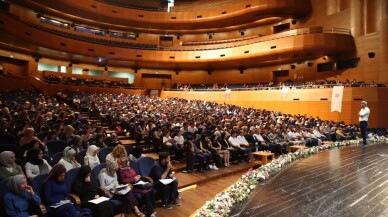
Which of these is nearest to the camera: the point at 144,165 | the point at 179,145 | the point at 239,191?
the point at 239,191

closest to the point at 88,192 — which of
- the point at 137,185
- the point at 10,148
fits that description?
the point at 137,185

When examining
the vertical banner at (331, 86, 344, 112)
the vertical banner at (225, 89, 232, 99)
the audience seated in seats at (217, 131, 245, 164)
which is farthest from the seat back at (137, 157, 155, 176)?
the vertical banner at (225, 89, 232, 99)

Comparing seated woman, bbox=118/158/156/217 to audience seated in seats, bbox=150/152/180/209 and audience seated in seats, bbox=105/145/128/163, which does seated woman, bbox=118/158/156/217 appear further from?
audience seated in seats, bbox=150/152/180/209

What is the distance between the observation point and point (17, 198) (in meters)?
2.57

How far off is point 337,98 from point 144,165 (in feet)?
37.9

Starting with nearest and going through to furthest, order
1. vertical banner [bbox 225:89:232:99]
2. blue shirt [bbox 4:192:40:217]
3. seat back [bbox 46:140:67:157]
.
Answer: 1. blue shirt [bbox 4:192:40:217]
2. seat back [bbox 46:140:67:157]
3. vertical banner [bbox 225:89:232:99]

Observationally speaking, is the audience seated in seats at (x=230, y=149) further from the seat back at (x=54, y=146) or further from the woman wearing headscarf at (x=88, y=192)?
the woman wearing headscarf at (x=88, y=192)

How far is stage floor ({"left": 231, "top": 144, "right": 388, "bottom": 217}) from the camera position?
117 inches

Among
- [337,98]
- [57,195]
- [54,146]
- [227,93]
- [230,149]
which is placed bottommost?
[57,195]

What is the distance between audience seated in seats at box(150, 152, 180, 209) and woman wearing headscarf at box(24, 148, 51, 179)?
4.75ft

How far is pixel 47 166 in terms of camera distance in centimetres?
341

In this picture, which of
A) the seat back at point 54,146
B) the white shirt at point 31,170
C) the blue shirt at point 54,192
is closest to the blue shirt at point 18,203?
the blue shirt at point 54,192

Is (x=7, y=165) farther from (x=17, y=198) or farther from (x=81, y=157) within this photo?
(x=81, y=157)

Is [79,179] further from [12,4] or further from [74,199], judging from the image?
[12,4]
